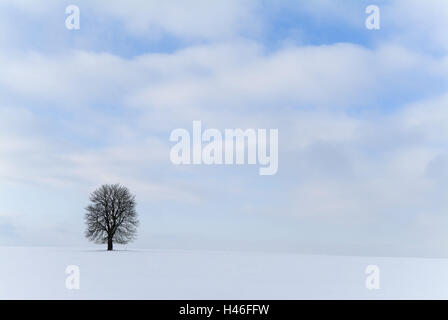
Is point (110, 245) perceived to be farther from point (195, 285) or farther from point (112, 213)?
point (195, 285)

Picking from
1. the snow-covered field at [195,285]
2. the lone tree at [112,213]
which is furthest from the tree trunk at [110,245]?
the snow-covered field at [195,285]

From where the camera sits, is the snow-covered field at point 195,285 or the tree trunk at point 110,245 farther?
the tree trunk at point 110,245

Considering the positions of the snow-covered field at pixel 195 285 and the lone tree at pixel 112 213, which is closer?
the snow-covered field at pixel 195 285

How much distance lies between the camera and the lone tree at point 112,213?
2939 centimetres

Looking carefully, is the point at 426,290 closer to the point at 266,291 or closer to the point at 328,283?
the point at 328,283

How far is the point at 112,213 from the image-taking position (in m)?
29.5

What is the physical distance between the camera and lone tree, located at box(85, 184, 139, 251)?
29.4 metres

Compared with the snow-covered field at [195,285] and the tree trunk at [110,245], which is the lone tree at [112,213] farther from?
the snow-covered field at [195,285]

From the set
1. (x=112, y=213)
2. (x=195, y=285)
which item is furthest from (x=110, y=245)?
(x=195, y=285)

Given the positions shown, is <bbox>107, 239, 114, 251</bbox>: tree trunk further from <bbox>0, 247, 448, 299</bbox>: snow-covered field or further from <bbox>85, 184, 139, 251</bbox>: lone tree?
<bbox>0, 247, 448, 299</bbox>: snow-covered field

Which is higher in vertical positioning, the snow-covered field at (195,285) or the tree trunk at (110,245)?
the snow-covered field at (195,285)

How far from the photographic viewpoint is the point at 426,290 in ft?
42.4
